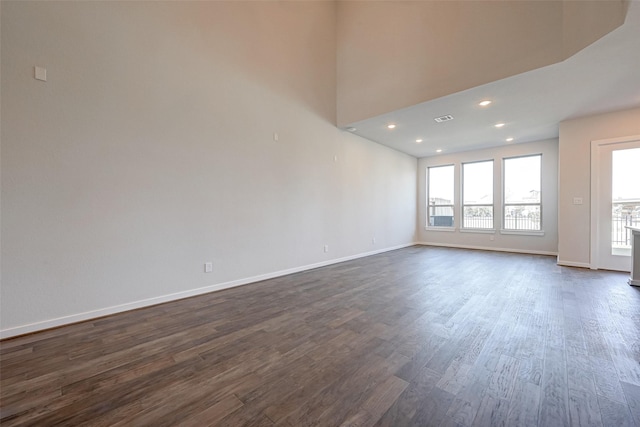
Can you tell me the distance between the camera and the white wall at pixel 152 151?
2.24 metres

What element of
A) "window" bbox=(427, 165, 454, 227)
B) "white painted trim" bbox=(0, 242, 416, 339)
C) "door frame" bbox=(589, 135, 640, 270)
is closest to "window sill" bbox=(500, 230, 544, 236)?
"window" bbox=(427, 165, 454, 227)

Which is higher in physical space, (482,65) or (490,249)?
(482,65)

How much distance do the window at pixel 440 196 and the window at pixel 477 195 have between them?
0.37m

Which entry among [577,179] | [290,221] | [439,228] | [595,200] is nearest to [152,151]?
[290,221]

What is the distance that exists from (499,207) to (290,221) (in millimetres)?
5784

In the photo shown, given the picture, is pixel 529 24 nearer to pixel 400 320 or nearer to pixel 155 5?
pixel 400 320

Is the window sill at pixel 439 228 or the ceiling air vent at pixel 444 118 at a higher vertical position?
the ceiling air vent at pixel 444 118

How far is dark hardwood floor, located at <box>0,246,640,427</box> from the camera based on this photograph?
4.27 ft

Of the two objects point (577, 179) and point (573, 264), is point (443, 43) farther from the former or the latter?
point (573, 264)

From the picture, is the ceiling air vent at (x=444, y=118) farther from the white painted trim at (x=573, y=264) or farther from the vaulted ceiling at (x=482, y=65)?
the white painted trim at (x=573, y=264)

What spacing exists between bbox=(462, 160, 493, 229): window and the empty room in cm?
147

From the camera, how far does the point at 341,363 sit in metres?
1.73

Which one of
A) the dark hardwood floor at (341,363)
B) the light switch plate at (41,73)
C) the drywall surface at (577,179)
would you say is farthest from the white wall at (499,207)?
the light switch plate at (41,73)

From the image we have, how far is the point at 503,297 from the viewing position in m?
3.04
